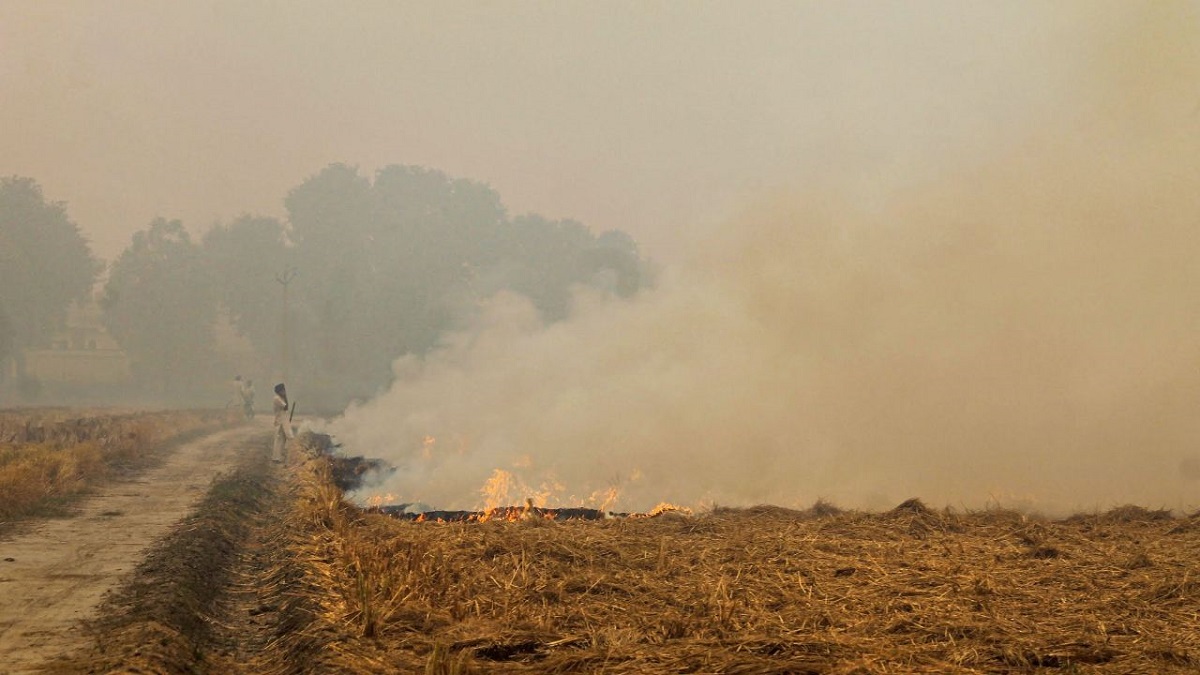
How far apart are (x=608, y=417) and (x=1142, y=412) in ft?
41.1

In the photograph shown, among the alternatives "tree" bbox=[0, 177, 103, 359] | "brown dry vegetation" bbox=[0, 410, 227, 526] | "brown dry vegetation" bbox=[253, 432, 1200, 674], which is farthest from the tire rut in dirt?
"tree" bbox=[0, 177, 103, 359]

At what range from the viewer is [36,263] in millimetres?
98125

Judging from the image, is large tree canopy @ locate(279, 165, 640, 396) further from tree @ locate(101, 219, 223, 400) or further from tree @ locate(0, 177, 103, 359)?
tree @ locate(0, 177, 103, 359)

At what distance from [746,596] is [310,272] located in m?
99.3

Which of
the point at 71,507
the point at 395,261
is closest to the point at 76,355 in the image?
the point at 395,261

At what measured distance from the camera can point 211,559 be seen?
49.1 ft

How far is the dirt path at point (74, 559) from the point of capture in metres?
10.1

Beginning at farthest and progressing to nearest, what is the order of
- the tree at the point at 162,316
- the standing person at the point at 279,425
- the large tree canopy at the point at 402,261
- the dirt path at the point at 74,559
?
the tree at the point at 162,316 < the large tree canopy at the point at 402,261 < the standing person at the point at 279,425 < the dirt path at the point at 74,559

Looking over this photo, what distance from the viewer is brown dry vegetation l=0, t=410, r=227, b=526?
20.7 m

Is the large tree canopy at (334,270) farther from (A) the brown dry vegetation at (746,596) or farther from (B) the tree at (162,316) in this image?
(A) the brown dry vegetation at (746,596)

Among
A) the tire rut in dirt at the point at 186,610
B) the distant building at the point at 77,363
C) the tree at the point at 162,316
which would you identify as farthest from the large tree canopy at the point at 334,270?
the tire rut in dirt at the point at 186,610

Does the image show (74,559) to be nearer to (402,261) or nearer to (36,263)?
(402,261)

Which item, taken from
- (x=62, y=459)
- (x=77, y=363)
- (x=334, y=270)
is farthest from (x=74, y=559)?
(x=77, y=363)

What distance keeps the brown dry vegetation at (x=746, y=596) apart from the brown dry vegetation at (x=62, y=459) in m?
7.35
